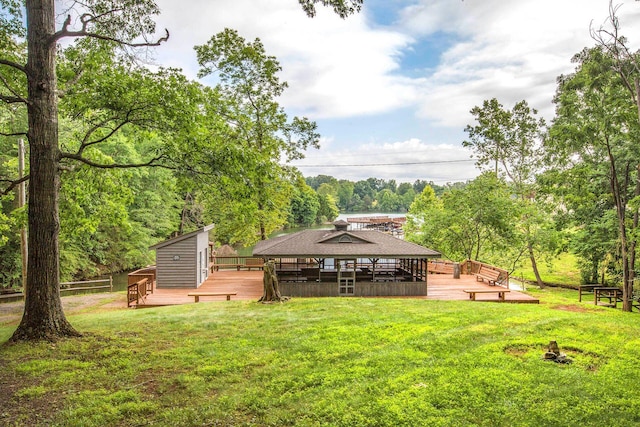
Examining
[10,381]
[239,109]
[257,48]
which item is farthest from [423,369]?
[257,48]

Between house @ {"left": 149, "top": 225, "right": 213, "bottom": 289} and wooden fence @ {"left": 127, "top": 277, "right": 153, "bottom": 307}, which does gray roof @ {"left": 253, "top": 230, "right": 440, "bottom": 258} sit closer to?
house @ {"left": 149, "top": 225, "right": 213, "bottom": 289}

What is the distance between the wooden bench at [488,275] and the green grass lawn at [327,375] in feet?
26.5

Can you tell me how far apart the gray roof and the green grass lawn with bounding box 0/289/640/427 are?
6067 mm

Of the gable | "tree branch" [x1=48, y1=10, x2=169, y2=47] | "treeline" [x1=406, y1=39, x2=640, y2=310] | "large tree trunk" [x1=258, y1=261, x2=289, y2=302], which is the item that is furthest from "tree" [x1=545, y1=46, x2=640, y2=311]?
"tree branch" [x1=48, y1=10, x2=169, y2=47]

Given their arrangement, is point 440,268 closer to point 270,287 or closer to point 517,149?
point 517,149

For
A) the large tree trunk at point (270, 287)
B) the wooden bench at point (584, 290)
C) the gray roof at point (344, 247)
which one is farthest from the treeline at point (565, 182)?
the large tree trunk at point (270, 287)

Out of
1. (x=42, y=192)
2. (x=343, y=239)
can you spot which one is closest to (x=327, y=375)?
(x=42, y=192)

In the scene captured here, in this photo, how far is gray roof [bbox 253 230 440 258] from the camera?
14.1 metres

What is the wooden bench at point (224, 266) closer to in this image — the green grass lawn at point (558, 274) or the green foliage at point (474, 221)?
the green foliage at point (474, 221)

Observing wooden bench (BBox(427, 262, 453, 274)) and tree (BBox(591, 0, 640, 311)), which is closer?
tree (BBox(591, 0, 640, 311))

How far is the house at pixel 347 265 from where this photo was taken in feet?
46.6

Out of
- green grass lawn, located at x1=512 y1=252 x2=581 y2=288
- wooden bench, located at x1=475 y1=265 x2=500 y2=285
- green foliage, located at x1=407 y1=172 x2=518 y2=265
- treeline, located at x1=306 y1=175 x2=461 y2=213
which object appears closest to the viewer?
wooden bench, located at x1=475 y1=265 x2=500 y2=285

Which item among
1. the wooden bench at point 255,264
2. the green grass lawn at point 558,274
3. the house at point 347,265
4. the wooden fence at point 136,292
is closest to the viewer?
the wooden fence at point 136,292

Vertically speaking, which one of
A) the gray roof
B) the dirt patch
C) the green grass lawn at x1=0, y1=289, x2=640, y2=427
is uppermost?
the gray roof
